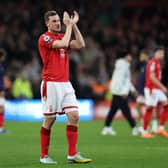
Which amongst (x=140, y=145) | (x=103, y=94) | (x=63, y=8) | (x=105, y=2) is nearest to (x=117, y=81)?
(x=140, y=145)

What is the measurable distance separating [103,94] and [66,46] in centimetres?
1724

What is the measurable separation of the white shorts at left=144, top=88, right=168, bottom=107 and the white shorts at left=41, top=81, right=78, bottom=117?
6538mm

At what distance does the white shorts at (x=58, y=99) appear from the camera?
12.4m

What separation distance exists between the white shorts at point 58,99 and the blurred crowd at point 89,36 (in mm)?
15261

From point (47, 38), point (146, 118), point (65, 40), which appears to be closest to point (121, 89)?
point (146, 118)

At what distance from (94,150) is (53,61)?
2977 millimetres

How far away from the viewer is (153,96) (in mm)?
18766

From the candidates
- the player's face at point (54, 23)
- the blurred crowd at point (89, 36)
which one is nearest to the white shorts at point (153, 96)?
the player's face at point (54, 23)

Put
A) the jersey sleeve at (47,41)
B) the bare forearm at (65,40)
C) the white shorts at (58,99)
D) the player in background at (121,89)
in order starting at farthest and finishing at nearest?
1. the player in background at (121,89)
2. the white shorts at (58,99)
3. the jersey sleeve at (47,41)
4. the bare forearm at (65,40)

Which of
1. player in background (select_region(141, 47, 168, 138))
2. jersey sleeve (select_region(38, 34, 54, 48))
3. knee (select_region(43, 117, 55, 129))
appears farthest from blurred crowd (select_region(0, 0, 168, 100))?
jersey sleeve (select_region(38, 34, 54, 48))

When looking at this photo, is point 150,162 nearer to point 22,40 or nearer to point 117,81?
point 117,81

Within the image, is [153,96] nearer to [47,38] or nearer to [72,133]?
[72,133]

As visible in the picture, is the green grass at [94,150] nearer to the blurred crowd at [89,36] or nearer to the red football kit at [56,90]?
the red football kit at [56,90]

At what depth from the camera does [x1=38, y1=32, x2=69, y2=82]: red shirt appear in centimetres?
1224
